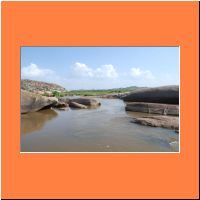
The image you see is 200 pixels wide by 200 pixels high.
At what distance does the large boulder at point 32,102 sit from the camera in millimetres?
8570

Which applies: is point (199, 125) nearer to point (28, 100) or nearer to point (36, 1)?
point (36, 1)

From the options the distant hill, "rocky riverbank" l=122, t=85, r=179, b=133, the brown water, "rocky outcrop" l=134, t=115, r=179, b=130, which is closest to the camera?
the brown water

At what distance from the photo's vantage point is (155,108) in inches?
373

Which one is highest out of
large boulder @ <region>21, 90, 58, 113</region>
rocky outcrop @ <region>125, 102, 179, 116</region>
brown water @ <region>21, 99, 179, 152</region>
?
large boulder @ <region>21, 90, 58, 113</region>

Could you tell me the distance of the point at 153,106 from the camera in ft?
31.6

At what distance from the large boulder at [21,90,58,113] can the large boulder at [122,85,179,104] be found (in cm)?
435

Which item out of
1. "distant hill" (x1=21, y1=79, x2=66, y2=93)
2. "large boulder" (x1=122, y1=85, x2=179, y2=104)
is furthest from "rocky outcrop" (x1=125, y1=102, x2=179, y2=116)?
"distant hill" (x1=21, y1=79, x2=66, y2=93)

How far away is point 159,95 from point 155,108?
1.35 metres

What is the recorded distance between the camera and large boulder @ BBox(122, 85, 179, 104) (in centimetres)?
956

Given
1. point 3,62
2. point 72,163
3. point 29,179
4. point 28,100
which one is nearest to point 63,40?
point 3,62

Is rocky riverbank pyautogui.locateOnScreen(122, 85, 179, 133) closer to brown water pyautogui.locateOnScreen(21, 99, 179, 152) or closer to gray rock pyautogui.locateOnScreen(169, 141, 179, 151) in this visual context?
brown water pyautogui.locateOnScreen(21, 99, 179, 152)

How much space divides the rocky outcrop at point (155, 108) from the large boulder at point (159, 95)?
57cm

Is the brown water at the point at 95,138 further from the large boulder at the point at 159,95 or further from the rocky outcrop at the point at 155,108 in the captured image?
the large boulder at the point at 159,95

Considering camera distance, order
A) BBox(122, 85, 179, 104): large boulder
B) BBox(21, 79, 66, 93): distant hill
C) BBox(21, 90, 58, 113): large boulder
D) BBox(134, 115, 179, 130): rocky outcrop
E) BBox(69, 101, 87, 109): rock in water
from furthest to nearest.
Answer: BBox(69, 101, 87, 109): rock in water → BBox(122, 85, 179, 104): large boulder → BBox(21, 90, 58, 113): large boulder → BBox(134, 115, 179, 130): rocky outcrop → BBox(21, 79, 66, 93): distant hill
